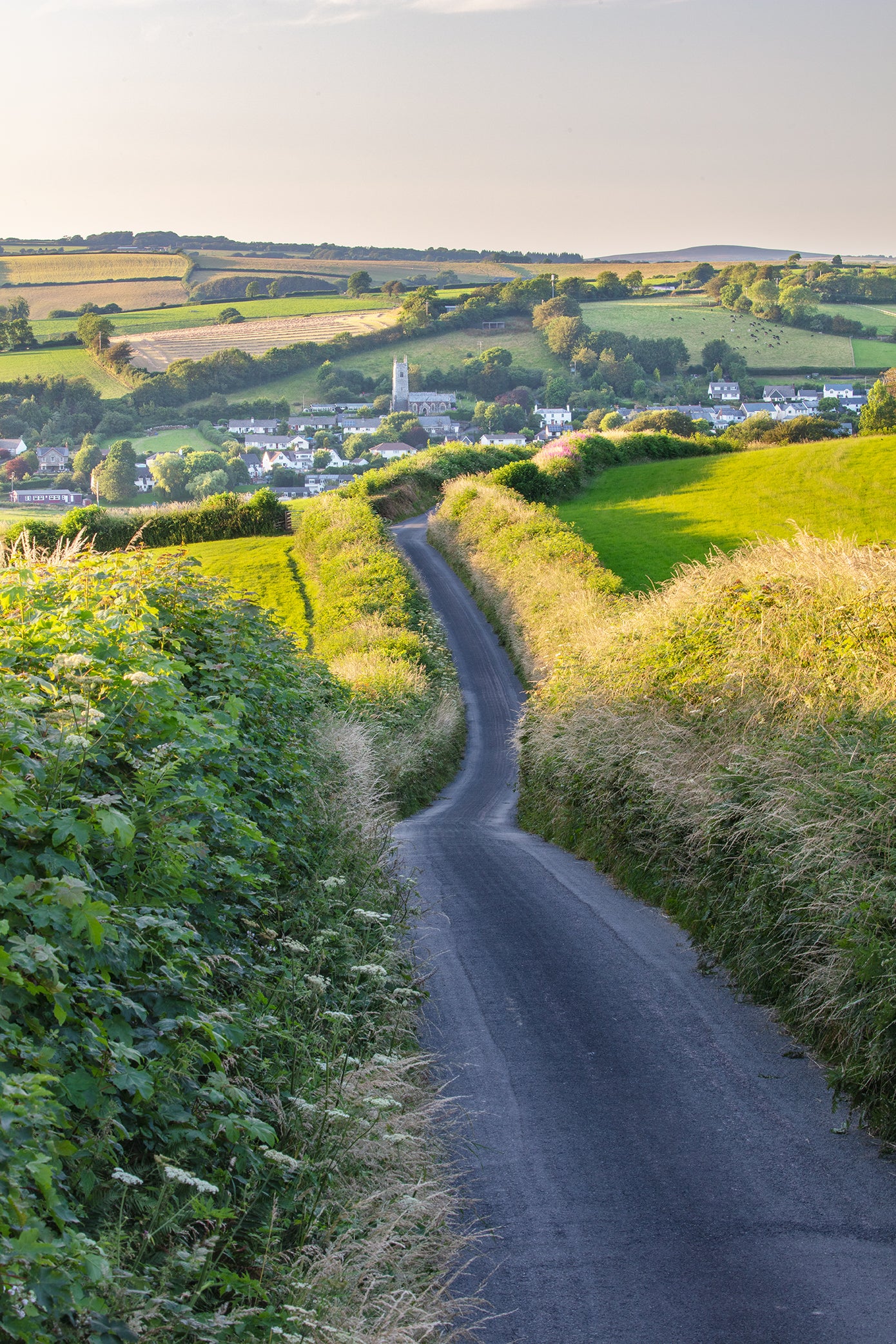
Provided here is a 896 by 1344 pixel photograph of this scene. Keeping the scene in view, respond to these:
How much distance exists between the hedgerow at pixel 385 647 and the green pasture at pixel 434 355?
8371cm

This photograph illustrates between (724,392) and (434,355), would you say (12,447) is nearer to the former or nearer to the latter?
(434,355)

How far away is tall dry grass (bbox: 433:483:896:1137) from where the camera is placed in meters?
6.38

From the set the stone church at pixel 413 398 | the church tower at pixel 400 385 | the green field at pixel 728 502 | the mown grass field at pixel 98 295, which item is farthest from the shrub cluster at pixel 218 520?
the mown grass field at pixel 98 295

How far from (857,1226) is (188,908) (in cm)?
359

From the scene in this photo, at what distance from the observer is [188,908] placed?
16.3ft

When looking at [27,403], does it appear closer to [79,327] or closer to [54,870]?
[79,327]

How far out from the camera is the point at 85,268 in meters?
168

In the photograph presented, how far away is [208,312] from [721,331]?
73.4m

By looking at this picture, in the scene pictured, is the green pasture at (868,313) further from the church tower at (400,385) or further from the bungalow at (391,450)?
the bungalow at (391,450)

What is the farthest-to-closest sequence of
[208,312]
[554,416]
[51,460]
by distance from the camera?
[208,312]
[554,416]
[51,460]

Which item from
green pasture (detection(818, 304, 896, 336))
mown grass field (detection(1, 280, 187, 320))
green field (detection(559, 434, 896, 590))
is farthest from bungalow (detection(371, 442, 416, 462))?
green pasture (detection(818, 304, 896, 336))

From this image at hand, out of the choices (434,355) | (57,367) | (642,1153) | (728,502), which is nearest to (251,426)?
(57,367)

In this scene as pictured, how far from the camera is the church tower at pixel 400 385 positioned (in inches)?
4909

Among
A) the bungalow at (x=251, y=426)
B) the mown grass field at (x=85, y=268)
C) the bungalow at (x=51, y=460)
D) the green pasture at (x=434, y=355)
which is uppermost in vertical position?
the mown grass field at (x=85, y=268)
